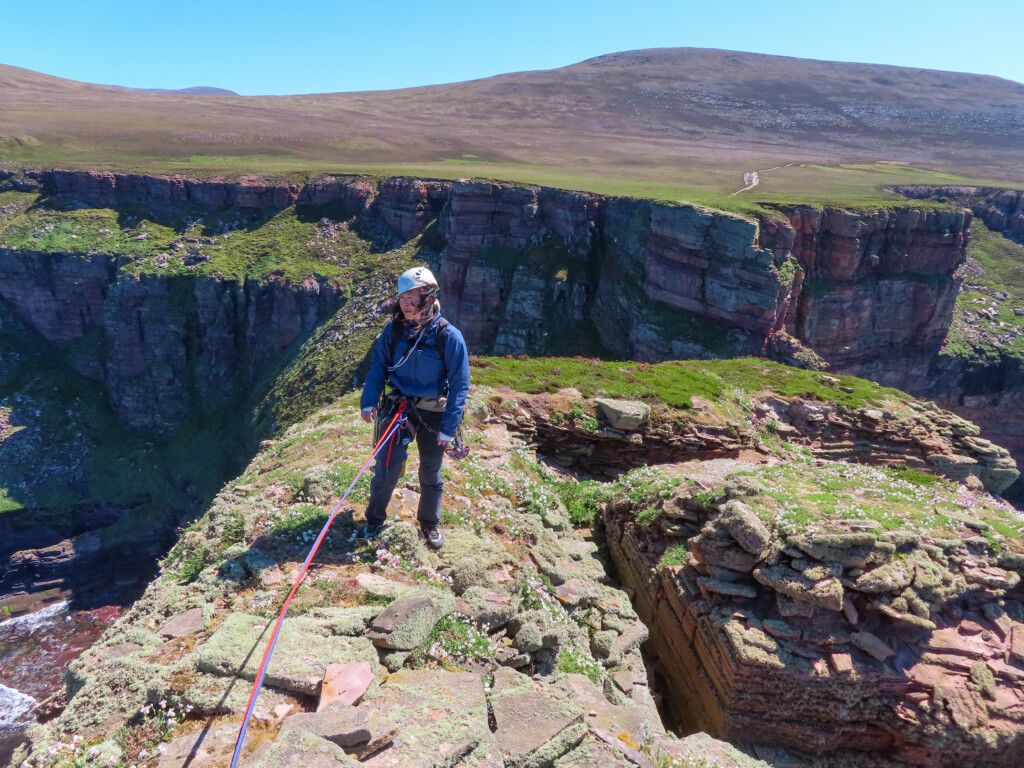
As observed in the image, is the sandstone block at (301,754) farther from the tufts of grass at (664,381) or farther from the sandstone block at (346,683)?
the tufts of grass at (664,381)

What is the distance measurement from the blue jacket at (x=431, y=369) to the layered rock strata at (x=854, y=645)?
5905 millimetres

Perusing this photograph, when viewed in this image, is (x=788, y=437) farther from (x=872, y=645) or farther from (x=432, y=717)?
(x=432, y=717)

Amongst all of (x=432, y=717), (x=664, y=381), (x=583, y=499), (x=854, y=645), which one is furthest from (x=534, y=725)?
(x=664, y=381)

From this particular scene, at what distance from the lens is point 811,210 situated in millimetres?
44562

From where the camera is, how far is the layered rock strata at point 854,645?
333 inches

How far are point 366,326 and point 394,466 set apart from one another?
43.3m

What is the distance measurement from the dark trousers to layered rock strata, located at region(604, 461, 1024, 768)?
5.35 meters

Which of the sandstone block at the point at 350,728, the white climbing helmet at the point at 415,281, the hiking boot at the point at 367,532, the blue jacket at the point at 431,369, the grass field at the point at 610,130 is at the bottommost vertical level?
the hiking boot at the point at 367,532

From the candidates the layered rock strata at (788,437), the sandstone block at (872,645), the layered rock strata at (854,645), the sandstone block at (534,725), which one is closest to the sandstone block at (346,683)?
the sandstone block at (534,725)

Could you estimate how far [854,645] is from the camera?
888 centimetres

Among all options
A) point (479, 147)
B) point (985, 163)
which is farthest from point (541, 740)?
point (985, 163)

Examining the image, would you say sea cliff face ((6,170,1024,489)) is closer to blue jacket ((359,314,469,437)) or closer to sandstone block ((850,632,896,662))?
sandstone block ((850,632,896,662))

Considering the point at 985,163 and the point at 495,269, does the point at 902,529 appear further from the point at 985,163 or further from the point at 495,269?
the point at 985,163

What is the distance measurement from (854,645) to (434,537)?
723 cm
